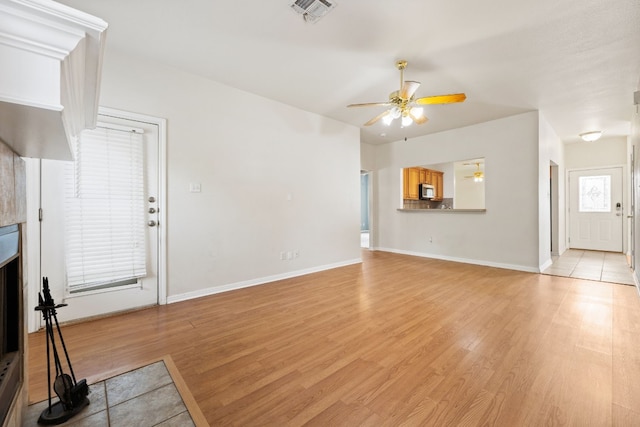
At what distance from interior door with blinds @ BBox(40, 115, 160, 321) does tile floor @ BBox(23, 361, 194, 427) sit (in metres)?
1.35

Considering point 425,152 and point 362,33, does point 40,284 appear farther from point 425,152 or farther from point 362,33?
point 425,152

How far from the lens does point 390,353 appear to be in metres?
1.99

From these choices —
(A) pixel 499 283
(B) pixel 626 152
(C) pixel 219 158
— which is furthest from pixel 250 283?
(B) pixel 626 152

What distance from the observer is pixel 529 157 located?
444 centimetres

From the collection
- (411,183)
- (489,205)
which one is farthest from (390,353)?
(411,183)

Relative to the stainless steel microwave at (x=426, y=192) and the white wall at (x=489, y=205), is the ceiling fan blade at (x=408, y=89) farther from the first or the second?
the stainless steel microwave at (x=426, y=192)

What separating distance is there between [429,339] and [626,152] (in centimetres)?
725

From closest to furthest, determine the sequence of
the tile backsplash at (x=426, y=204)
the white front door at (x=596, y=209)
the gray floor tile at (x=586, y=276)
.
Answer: the gray floor tile at (x=586, y=276), the white front door at (x=596, y=209), the tile backsplash at (x=426, y=204)

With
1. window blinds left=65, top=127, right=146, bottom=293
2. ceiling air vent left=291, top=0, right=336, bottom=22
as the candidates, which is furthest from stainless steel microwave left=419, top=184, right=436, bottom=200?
window blinds left=65, top=127, right=146, bottom=293

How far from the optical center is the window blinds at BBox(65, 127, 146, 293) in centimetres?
256

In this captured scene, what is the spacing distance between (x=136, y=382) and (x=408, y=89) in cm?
343

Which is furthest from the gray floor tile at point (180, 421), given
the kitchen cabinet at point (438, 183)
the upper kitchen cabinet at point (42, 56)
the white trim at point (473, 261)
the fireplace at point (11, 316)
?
the kitchen cabinet at point (438, 183)

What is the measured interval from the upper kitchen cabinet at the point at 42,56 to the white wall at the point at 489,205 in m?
5.53

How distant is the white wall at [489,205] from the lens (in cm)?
445
